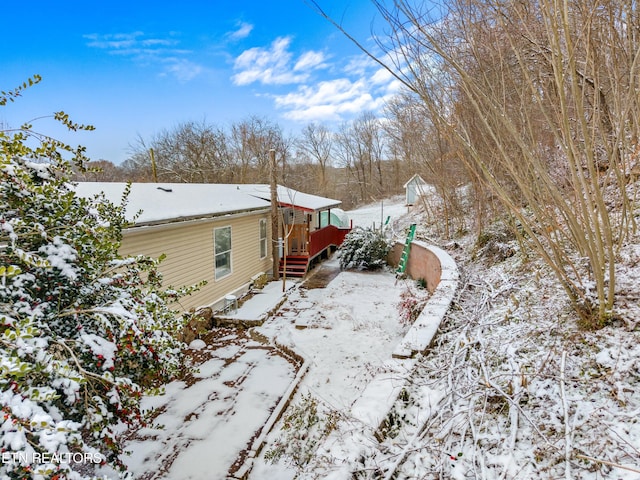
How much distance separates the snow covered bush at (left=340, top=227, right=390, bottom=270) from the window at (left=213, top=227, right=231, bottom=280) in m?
5.36

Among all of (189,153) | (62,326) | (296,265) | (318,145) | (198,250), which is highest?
(318,145)

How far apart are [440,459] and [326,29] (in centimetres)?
384

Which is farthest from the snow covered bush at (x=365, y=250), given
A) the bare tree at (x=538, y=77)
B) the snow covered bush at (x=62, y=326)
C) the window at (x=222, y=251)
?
the snow covered bush at (x=62, y=326)

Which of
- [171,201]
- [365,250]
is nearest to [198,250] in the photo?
[171,201]

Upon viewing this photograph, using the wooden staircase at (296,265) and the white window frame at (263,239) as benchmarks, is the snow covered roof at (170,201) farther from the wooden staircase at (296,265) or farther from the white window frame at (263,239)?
the wooden staircase at (296,265)

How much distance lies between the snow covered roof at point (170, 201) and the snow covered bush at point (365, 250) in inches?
158

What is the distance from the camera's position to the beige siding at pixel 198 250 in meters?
6.42

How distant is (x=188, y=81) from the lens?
22.3 metres

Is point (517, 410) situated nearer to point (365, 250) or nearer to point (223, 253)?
point (223, 253)

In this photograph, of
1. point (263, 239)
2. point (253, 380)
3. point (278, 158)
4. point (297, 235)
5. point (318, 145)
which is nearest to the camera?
point (253, 380)

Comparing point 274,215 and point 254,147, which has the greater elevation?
point 254,147

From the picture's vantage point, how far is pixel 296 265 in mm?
12805

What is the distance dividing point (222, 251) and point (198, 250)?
1161 mm

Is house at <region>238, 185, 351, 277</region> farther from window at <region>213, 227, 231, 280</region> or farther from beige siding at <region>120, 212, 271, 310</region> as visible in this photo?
window at <region>213, 227, 231, 280</region>
